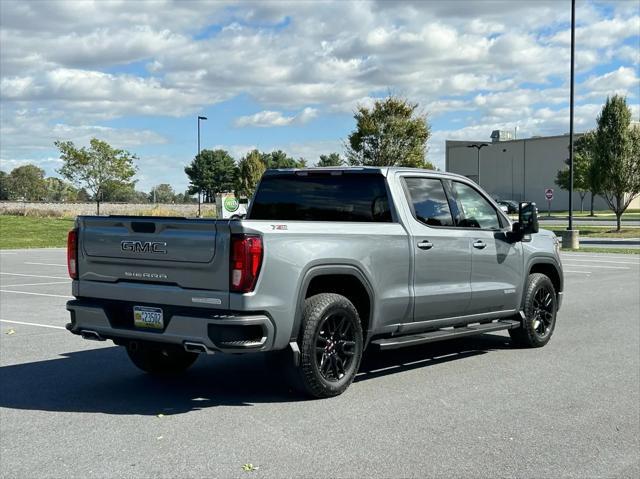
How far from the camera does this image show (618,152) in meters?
38.5

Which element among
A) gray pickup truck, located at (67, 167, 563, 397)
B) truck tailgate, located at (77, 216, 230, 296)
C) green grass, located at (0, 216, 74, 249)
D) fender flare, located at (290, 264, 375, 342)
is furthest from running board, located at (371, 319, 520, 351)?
green grass, located at (0, 216, 74, 249)

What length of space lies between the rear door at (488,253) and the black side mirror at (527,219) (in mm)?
190

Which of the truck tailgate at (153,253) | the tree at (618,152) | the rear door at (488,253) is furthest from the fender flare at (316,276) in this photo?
the tree at (618,152)

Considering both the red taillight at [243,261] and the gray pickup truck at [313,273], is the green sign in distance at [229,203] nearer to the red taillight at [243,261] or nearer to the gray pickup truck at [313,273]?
the gray pickup truck at [313,273]

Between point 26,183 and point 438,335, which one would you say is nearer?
point 438,335

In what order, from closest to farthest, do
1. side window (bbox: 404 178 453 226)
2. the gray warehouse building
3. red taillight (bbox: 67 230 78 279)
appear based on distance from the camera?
1. red taillight (bbox: 67 230 78 279)
2. side window (bbox: 404 178 453 226)
3. the gray warehouse building

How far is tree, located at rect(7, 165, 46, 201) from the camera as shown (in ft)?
403

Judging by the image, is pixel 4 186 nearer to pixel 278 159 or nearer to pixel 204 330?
pixel 278 159

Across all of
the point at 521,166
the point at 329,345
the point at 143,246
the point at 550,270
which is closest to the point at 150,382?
the point at 143,246

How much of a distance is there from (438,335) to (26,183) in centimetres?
12651

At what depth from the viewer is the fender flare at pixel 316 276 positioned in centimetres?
601

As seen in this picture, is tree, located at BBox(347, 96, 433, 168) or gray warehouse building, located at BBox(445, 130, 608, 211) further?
gray warehouse building, located at BBox(445, 130, 608, 211)

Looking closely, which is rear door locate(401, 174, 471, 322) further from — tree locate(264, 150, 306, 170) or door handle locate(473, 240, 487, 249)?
tree locate(264, 150, 306, 170)

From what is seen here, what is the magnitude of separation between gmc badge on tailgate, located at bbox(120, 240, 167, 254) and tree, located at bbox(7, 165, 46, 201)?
123134 mm
